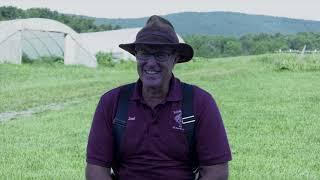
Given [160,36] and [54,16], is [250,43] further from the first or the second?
[160,36]

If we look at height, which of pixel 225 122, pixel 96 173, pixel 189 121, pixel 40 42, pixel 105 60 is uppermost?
pixel 189 121

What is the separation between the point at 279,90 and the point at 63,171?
1059cm

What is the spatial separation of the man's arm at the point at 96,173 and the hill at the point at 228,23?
71.3 meters

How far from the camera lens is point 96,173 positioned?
143 inches

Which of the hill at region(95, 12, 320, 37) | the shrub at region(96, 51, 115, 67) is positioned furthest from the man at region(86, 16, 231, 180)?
the hill at region(95, 12, 320, 37)

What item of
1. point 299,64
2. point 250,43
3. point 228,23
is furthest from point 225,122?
point 228,23

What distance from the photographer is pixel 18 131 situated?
9.77 m

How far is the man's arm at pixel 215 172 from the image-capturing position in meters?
3.55

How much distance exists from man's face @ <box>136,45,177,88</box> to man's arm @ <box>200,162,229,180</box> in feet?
1.72

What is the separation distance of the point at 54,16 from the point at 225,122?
49853mm

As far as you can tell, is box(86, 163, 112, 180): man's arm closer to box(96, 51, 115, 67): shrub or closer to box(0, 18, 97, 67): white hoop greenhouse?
box(0, 18, 97, 67): white hoop greenhouse

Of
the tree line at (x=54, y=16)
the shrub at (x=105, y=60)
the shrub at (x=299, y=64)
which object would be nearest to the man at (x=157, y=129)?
the shrub at (x=299, y=64)

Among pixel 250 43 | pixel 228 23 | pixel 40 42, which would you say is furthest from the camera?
pixel 228 23

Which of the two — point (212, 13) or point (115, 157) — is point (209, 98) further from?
point (212, 13)
